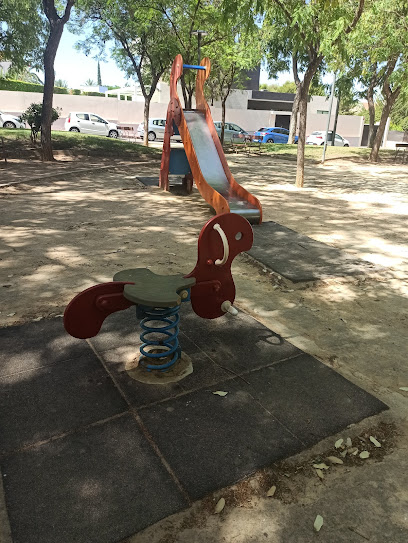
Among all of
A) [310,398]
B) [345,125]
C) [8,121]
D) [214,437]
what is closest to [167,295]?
[214,437]

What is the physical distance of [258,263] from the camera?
19.7 ft

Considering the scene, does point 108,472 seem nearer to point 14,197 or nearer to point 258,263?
point 258,263

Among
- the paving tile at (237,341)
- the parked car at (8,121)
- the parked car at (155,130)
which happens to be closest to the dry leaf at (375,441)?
the paving tile at (237,341)

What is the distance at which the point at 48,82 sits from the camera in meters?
14.9

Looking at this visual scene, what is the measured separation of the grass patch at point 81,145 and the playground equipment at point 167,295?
621 inches

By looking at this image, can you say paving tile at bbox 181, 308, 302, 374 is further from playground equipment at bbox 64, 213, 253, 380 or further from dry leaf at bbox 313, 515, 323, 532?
dry leaf at bbox 313, 515, 323, 532

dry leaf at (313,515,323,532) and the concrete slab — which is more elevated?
the concrete slab

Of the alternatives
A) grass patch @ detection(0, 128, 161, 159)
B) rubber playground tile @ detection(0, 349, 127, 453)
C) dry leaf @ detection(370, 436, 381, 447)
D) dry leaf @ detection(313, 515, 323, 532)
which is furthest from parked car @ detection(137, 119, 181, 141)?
dry leaf @ detection(313, 515, 323, 532)

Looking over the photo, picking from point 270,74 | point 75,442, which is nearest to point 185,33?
point 270,74

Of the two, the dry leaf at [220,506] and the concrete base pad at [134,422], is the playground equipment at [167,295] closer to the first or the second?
the concrete base pad at [134,422]

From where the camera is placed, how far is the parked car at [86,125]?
89.4 ft

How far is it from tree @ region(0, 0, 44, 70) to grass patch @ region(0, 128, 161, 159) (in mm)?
4197

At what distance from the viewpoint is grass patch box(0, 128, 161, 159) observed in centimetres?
1784

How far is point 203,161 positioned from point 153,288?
6.90 meters
